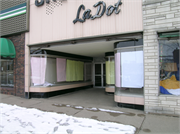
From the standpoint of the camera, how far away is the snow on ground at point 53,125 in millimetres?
3618

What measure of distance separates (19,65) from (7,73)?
5.35ft

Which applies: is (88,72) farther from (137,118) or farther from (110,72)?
(137,118)

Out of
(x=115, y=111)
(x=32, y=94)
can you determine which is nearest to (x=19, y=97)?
(x=32, y=94)

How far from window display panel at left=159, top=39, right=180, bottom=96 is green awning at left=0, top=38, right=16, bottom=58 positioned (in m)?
7.51

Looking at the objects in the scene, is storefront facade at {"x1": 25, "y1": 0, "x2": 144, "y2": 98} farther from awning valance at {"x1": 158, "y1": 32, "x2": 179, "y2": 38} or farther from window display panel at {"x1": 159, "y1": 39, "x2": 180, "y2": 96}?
window display panel at {"x1": 159, "y1": 39, "x2": 180, "y2": 96}

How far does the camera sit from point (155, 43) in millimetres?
4734

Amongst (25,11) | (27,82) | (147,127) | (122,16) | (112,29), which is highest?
(25,11)

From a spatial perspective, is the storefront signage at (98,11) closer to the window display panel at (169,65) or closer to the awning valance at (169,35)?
the awning valance at (169,35)

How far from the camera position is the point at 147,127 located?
3.75 metres

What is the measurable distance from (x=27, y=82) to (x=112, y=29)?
17.4 ft

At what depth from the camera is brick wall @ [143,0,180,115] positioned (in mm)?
4504

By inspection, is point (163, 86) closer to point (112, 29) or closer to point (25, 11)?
point (112, 29)

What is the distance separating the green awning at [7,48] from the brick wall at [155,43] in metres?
7.03

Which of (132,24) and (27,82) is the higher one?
(132,24)
